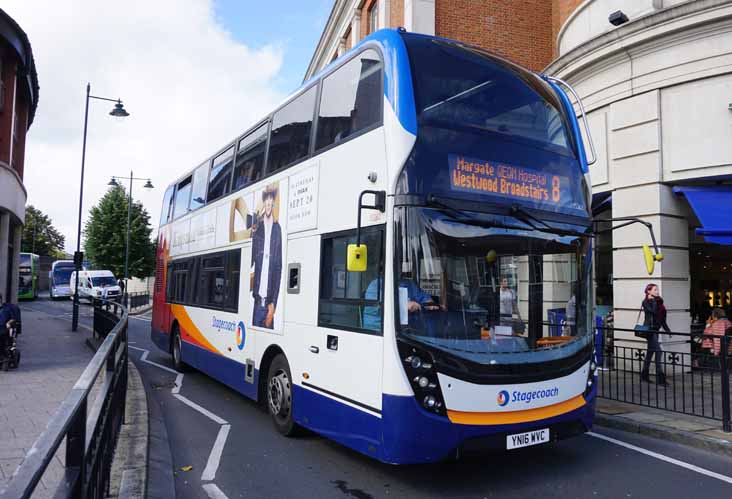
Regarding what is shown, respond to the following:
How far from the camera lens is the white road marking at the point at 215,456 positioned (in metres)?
5.53

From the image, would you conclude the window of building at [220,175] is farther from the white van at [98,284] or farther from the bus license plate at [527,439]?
the white van at [98,284]

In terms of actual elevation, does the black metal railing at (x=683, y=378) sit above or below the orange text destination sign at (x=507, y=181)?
below

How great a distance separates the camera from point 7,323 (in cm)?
1126

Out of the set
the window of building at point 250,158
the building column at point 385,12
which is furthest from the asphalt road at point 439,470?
the building column at point 385,12

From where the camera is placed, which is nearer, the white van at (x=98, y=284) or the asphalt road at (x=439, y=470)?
the asphalt road at (x=439, y=470)

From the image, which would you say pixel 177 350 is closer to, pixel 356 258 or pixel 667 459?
pixel 356 258

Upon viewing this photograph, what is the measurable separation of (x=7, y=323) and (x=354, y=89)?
9.43 metres

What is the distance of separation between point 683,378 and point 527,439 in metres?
4.18

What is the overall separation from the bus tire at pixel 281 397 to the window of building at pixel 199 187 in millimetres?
4993

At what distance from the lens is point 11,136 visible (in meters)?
19.1

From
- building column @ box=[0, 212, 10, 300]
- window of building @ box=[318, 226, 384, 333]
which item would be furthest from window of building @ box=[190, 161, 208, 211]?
building column @ box=[0, 212, 10, 300]

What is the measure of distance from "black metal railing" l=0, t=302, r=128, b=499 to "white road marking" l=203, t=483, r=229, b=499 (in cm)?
93

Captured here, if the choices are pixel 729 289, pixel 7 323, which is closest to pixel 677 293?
pixel 729 289

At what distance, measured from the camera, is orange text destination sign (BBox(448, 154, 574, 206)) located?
5125 mm
